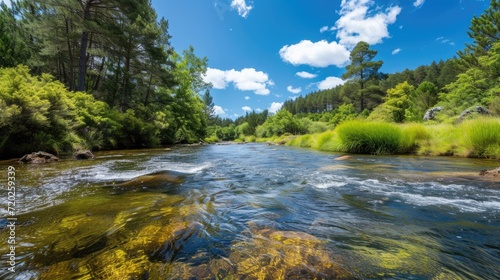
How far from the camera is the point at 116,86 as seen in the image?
20672mm

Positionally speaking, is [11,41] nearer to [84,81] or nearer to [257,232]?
[84,81]

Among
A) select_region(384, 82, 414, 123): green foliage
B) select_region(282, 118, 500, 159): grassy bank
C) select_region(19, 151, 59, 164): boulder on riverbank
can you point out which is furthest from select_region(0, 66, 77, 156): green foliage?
select_region(384, 82, 414, 123): green foliage

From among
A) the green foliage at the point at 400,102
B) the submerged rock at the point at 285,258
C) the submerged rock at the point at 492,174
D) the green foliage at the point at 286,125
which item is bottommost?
the submerged rock at the point at 285,258

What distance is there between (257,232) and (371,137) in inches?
341

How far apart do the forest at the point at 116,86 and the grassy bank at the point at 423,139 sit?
6cm

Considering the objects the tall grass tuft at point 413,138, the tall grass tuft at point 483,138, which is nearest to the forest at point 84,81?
the tall grass tuft at point 413,138

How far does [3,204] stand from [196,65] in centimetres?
3199

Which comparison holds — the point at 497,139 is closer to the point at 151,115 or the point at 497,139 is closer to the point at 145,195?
the point at 145,195

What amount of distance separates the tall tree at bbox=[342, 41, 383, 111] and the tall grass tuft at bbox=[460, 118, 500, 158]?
4061cm

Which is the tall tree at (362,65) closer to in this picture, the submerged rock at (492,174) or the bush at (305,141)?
the bush at (305,141)

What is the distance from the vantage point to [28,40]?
19703 millimetres

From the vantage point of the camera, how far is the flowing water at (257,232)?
4.41 feet

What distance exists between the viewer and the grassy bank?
6.51 metres

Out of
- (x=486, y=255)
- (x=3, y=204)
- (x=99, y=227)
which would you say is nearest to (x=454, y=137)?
(x=486, y=255)
